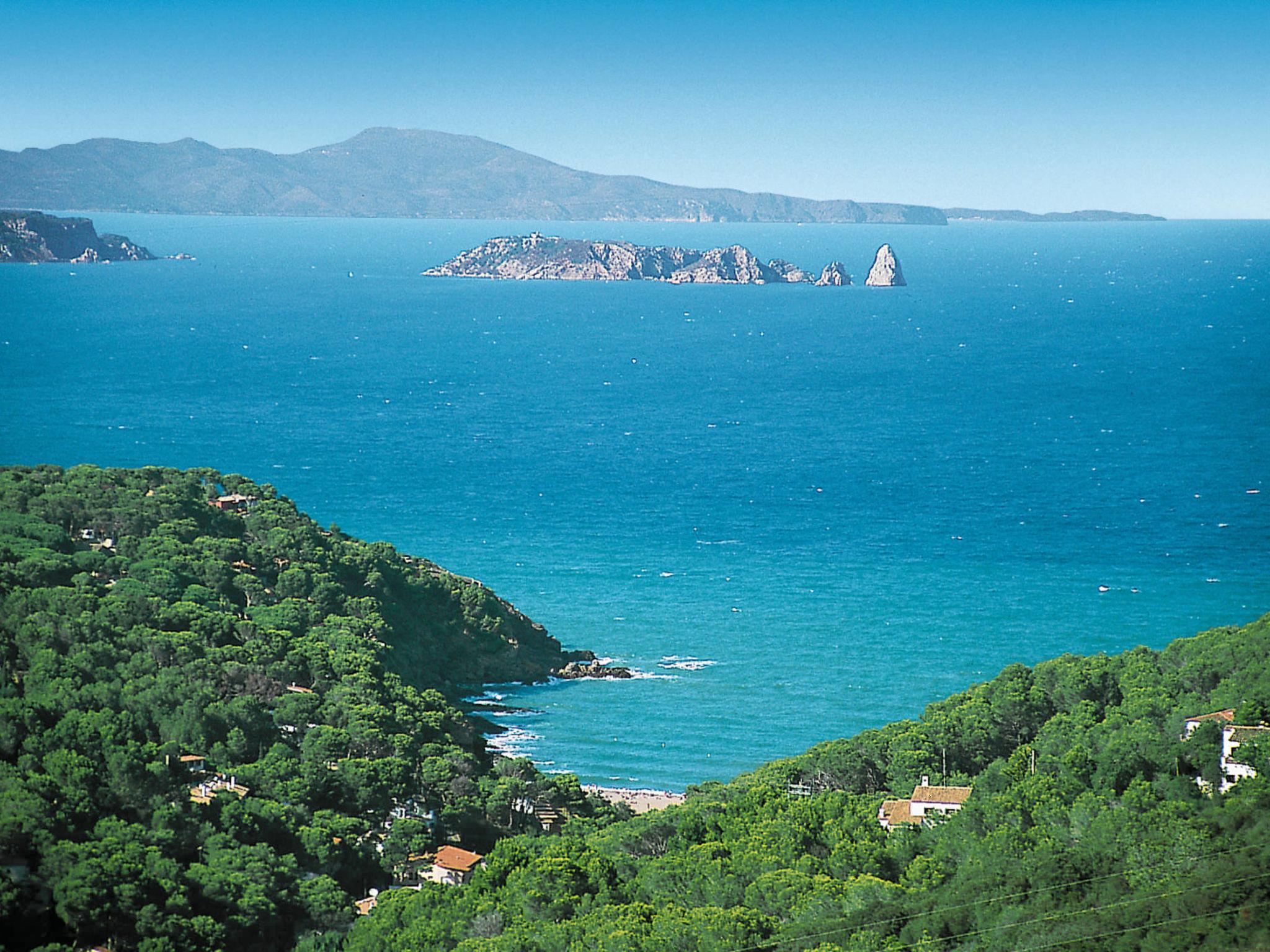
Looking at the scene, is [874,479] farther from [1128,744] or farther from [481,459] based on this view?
[1128,744]

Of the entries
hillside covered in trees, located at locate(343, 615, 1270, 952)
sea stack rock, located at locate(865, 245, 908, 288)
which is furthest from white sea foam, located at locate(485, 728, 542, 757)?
sea stack rock, located at locate(865, 245, 908, 288)

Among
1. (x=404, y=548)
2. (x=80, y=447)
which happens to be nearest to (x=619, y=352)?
(x=80, y=447)

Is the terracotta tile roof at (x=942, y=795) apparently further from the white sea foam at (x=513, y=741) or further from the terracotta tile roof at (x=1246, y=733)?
the white sea foam at (x=513, y=741)

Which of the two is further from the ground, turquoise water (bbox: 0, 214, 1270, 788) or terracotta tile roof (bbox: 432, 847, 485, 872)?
turquoise water (bbox: 0, 214, 1270, 788)

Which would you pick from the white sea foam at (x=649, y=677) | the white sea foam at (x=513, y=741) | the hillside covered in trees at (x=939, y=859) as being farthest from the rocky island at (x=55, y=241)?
the hillside covered in trees at (x=939, y=859)

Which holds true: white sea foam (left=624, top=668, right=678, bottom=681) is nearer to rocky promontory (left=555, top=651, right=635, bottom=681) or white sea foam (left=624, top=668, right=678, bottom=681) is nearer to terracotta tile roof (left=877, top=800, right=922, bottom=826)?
rocky promontory (left=555, top=651, right=635, bottom=681)
